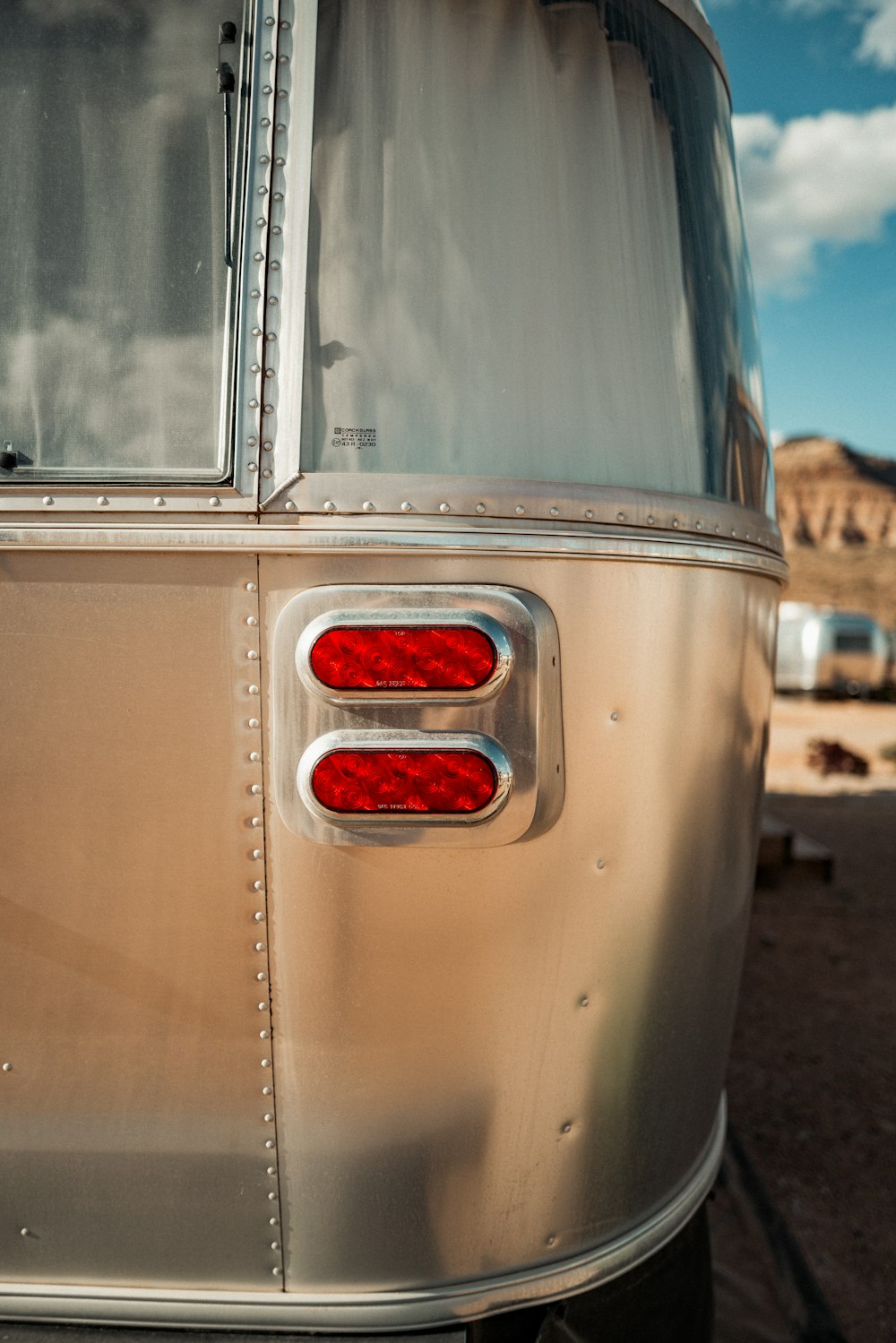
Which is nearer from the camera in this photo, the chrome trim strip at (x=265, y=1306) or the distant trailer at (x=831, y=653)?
the chrome trim strip at (x=265, y=1306)

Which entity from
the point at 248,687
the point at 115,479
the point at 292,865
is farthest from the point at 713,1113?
the point at 115,479

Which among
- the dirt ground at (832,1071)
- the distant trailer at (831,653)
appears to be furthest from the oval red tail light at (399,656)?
the distant trailer at (831,653)

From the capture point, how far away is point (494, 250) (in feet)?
4.96

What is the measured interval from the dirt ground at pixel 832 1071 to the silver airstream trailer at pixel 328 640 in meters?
1.52

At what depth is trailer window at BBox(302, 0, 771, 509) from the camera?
4.81ft

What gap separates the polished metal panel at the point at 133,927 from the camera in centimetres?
146

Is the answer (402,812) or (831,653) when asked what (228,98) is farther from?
(831,653)

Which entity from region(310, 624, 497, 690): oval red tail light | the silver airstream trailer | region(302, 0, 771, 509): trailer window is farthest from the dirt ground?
region(302, 0, 771, 509): trailer window

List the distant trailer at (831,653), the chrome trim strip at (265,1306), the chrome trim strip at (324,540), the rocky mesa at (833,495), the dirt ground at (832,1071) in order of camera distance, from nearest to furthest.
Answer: the chrome trim strip at (324,540) → the chrome trim strip at (265,1306) → the dirt ground at (832,1071) → the distant trailer at (831,653) → the rocky mesa at (833,495)

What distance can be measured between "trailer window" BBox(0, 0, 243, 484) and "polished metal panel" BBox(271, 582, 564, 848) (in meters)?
0.34

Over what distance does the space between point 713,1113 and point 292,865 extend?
1112mm

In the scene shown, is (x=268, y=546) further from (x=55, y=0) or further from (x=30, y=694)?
(x=55, y=0)

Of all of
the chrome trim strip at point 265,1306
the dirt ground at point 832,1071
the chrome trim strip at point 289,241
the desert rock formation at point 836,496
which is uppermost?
the desert rock formation at point 836,496

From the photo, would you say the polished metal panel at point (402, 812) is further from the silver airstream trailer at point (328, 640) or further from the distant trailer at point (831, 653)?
the distant trailer at point (831, 653)
